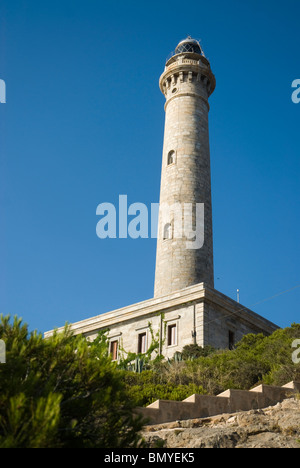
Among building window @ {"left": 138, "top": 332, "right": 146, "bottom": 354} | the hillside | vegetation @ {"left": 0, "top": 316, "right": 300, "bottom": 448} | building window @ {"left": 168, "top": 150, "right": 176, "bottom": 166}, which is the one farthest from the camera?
building window @ {"left": 168, "top": 150, "right": 176, "bottom": 166}

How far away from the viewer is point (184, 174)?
28.4 m

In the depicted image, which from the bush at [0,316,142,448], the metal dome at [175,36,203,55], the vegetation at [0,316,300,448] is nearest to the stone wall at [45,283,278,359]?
the vegetation at [0,316,300,448]

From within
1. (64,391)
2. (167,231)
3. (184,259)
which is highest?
(167,231)

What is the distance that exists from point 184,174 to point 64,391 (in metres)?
21.7

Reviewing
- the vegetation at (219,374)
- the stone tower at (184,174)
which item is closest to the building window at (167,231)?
the stone tower at (184,174)

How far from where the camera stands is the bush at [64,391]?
6.41m

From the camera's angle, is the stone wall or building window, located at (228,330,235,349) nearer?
the stone wall

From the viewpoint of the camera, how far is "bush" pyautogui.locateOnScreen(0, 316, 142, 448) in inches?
252

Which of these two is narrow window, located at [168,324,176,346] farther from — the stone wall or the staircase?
the staircase

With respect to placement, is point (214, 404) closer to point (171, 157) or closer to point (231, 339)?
point (231, 339)

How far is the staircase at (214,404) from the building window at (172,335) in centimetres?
1019

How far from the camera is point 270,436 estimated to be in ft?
31.2

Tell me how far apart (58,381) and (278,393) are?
7120mm

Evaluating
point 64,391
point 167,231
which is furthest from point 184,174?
point 64,391
